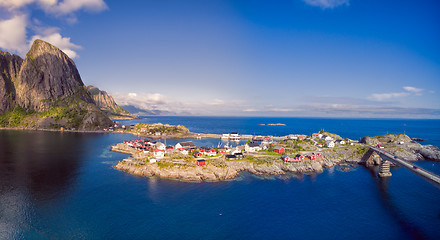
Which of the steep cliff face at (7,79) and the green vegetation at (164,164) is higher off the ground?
the steep cliff face at (7,79)

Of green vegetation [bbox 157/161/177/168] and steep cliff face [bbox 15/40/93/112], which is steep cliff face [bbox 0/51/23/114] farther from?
green vegetation [bbox 157/161/177/168]

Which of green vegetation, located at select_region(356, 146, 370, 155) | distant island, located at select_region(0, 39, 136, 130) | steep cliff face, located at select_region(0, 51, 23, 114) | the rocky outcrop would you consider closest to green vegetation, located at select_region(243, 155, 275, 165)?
green vegetation, located at select_region(356, 146, 370, 155)

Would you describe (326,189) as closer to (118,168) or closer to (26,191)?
(118,168)

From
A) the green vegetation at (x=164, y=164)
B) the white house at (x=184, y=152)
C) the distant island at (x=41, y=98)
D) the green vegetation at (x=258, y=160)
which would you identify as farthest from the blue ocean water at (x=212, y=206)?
the distant island at (x=41, y=98)

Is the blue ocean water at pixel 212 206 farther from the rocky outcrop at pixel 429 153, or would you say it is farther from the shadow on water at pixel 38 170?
the rocky outcrop at pixel 429 153

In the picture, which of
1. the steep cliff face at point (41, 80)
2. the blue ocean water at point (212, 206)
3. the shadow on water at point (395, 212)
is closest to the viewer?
the blue ocean water at point (212, 206)
